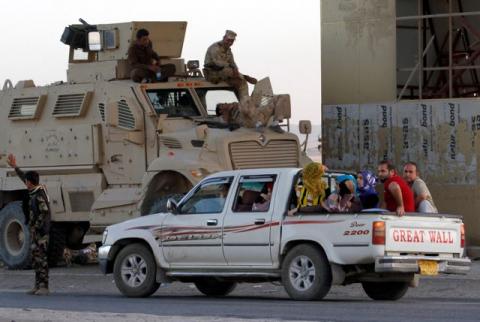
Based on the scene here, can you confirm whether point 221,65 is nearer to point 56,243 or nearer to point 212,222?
point 56,243

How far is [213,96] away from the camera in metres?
25.1

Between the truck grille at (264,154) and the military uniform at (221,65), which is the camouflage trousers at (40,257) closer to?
the truck grille at (264,154)

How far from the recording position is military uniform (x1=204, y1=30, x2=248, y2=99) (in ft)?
82.0

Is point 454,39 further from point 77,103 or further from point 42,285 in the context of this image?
point 42,285

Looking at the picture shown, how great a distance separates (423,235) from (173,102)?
8.25m

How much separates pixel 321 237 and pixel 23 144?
10256 mm

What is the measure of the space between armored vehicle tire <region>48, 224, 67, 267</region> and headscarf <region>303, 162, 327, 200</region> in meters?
9.33

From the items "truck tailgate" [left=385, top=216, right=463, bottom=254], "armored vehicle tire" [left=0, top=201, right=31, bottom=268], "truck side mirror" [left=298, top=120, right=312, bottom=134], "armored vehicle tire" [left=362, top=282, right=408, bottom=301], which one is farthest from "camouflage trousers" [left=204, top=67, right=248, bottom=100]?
"truck tailgate" [left=385, top=216, right=463, bottom=254]

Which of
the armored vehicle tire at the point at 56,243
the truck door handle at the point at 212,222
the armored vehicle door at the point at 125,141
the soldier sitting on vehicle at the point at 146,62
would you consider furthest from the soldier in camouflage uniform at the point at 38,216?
the armored vehicle tire at the point at 56,243

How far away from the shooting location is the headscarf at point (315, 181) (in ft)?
58.3

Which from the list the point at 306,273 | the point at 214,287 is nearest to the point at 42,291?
the point at 214,287

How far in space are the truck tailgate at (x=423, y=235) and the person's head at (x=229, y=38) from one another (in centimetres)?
809

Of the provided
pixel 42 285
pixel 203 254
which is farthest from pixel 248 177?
pixel 42 285

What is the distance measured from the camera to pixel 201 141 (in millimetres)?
23516
